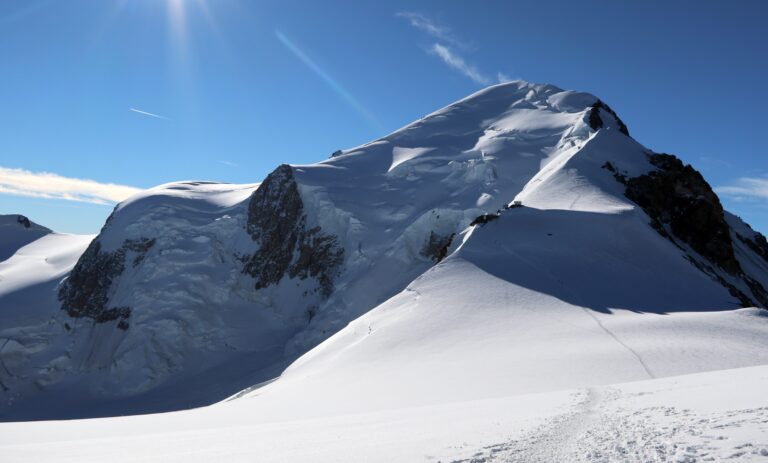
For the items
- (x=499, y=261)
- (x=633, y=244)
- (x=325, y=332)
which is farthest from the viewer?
(x=325, y=332)

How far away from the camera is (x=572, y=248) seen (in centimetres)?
3491

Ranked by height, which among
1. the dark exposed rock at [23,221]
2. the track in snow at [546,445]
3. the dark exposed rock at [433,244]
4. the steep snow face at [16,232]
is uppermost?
the dark exposed rock at [23,221]

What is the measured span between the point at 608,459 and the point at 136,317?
5469cm

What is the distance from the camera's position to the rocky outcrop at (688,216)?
1793 inches

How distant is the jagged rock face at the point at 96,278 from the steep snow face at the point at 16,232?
107 feet

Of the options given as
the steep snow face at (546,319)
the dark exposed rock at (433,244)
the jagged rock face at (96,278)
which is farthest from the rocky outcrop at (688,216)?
the jagged rock face at (96,278)

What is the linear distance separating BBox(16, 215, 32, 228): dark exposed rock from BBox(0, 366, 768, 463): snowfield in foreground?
4000 inches

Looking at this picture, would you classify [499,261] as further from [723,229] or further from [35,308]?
[35,308]

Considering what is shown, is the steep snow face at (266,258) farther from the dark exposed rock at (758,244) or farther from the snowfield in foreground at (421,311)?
the dark exposed rock at (758,244)

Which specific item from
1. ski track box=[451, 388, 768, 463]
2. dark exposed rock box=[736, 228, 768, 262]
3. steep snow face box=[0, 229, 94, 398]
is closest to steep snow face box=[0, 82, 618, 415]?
steep snow face box=[0, 229, 94, 398]

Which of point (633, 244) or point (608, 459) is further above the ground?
point (633, 244)

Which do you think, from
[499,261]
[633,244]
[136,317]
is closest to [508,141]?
[633,244]

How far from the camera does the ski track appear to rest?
6.86 m

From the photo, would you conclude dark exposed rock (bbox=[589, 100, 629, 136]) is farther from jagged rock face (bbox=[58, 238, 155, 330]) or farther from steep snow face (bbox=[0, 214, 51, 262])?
steep snow face (bbox=[0, 214, 51, 262])
